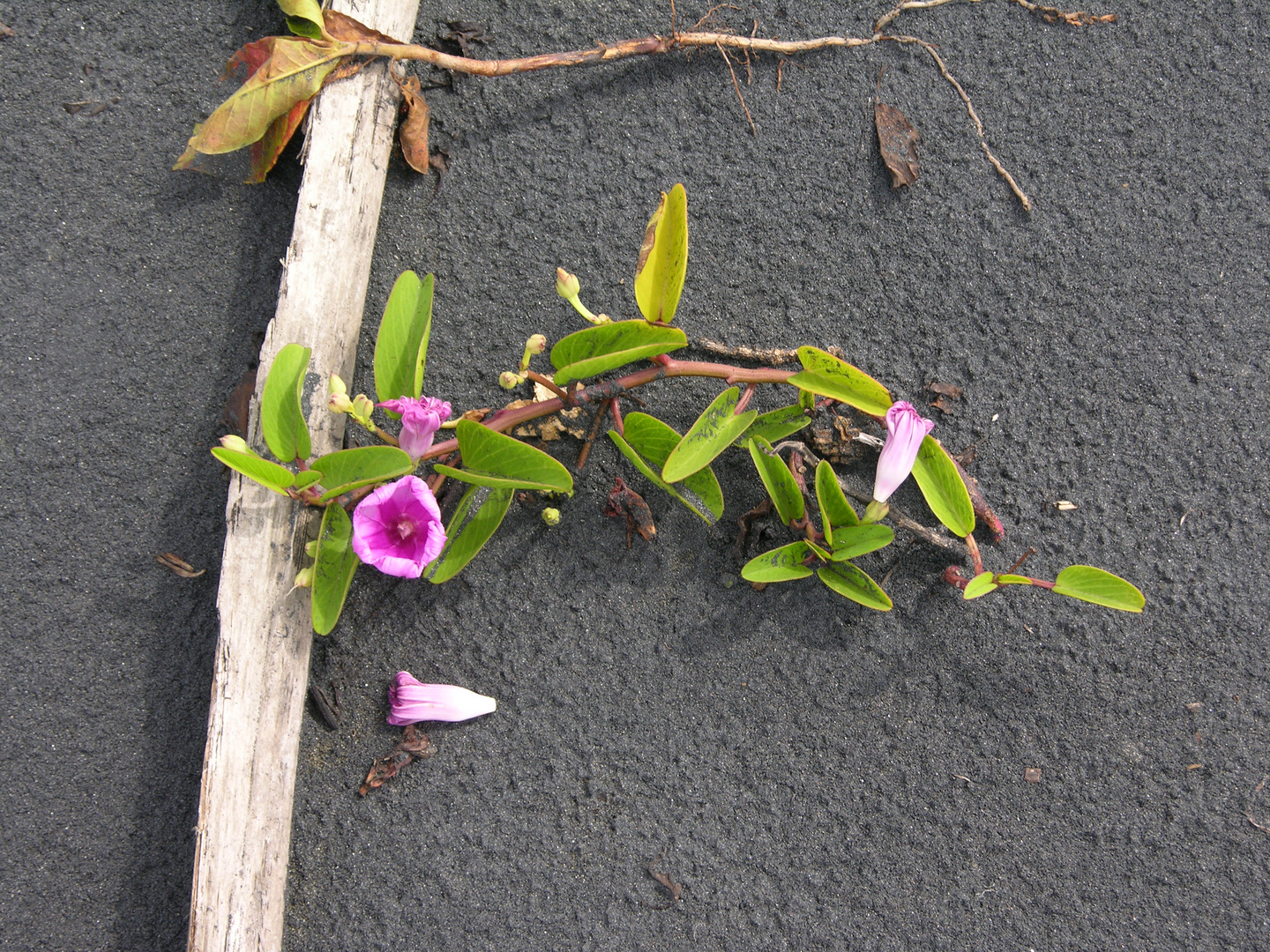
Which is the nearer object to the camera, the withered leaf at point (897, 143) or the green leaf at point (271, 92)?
the green leaf at point (271, 92)

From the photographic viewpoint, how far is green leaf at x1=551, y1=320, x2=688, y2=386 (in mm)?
1415

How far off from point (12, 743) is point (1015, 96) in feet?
8.77

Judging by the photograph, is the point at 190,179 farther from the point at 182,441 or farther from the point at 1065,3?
the point at 1065,3

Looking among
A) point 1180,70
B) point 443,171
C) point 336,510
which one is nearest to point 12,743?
point 336,510

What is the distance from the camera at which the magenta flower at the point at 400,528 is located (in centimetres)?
130

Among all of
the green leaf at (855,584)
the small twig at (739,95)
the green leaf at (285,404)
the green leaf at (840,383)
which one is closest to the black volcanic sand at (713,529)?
the small twig at (739,95)

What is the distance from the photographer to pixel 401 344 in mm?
1482

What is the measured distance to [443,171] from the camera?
69.3 inches

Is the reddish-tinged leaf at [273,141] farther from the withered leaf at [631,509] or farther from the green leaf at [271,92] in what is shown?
the withered leaf at [631,509]

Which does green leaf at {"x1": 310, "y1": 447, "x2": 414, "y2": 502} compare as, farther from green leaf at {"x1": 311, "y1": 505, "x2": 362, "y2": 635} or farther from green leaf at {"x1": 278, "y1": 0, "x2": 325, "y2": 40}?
green leaf at {"x1": 278, "y1": 0, "x2": 325, "y2": 40}

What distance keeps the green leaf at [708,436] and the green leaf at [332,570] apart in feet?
2.03

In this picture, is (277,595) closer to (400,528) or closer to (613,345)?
(400,528)

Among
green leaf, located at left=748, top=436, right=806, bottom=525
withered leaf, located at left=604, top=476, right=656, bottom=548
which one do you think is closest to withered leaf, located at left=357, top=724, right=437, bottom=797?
withered leaf, located at left=604, top=476, right=656, bottom=548

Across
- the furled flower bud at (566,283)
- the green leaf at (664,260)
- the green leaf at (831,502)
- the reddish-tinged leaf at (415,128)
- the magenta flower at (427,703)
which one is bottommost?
the magenta flower at (427,703)
